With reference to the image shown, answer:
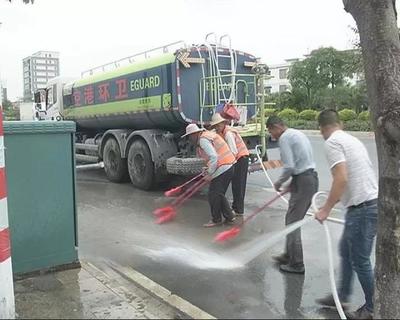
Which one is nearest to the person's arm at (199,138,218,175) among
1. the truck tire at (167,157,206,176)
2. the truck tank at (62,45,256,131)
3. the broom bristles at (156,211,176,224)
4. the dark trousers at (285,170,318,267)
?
the broom bristles at (156,211,176,224)

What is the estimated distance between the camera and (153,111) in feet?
34.4

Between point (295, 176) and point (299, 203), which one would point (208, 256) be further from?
point (295, 176)

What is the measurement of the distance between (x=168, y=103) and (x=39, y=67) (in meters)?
18.2

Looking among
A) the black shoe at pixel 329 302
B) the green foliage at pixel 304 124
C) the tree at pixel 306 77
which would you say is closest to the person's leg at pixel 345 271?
the black shoe at pixel 329 302

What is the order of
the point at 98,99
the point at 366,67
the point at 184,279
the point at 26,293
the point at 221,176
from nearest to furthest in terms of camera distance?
the point at 366,67 → the point at 26,293 → the point at 184,279 → the point at 221,176 → the point at 98,99

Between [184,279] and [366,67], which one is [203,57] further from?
[366,67]

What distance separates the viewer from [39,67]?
2622 cm

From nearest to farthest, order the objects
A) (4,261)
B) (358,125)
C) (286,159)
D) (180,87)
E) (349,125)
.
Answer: (4,261) → (286,159) → (180,87) → (358,125) → (349,125)

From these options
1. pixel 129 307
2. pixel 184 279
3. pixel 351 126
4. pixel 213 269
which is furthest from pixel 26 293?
pixel 351 126

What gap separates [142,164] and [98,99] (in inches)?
109

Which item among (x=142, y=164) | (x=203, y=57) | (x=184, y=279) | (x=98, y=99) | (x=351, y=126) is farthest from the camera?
(x=351, y=126)

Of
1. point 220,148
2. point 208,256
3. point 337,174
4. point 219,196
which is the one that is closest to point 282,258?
point 208,256

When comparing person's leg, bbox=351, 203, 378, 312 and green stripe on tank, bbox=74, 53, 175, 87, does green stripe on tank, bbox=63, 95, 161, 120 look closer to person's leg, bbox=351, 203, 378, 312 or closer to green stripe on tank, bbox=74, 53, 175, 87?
green stripe on tank, bbox=74, 53, 175, 87

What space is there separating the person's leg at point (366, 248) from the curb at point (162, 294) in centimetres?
126
